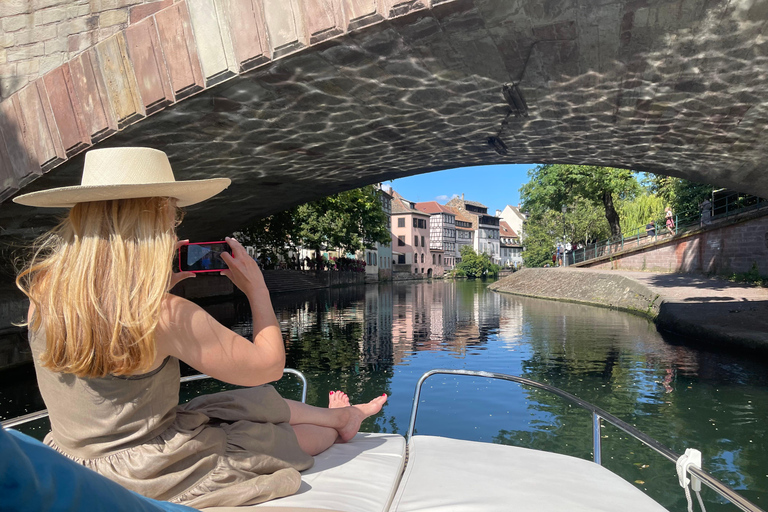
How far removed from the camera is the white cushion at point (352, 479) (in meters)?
1.84

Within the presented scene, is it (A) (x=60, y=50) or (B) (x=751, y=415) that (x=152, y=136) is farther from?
(B) (x=751, y=415)

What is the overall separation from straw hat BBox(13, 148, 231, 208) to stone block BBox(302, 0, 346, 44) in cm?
320

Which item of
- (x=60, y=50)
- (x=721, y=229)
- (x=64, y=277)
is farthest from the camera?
(x=721, y=229)

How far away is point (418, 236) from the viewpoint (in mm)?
79812

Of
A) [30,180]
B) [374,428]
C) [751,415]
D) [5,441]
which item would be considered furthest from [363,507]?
[751,415]

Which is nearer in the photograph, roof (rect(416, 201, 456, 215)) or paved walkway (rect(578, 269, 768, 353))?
paved walkway (rect(578, 269, 768, 353))

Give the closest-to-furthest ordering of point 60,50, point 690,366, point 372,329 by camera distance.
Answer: point 60,50
point 690,366
point 372,329

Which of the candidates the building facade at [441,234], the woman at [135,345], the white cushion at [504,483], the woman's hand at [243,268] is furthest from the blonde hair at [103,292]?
the building facade at [441,234]

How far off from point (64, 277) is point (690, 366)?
31.6 feet

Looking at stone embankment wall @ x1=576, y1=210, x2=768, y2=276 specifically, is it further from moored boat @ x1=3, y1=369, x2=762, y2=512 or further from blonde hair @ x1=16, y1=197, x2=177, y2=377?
blonde hair @ x1=16, y1=197, x2=177, y2=377

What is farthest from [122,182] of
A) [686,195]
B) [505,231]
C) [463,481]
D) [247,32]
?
[505,231]

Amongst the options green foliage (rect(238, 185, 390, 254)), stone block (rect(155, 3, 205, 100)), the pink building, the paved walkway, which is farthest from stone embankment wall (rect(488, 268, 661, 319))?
the pink building

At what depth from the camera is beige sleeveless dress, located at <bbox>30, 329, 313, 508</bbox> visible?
1.73 metres

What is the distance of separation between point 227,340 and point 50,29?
5616mm
